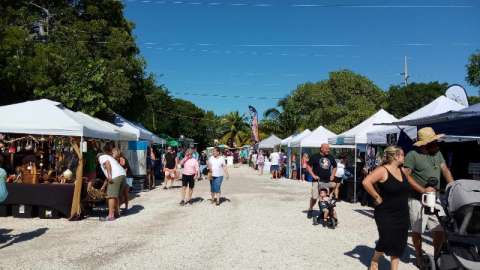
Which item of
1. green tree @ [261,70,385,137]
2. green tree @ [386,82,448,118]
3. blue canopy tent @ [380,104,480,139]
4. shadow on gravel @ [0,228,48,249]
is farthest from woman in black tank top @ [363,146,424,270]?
green tree @ [386,82,448,118]

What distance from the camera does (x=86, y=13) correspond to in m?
23.9

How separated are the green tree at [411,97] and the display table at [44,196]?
135 ft

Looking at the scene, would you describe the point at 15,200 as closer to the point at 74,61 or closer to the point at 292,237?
the point at 292,237

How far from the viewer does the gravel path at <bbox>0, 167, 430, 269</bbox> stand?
683 centimetres

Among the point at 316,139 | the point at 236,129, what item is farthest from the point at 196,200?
the point at 236,129

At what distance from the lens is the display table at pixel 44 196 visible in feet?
35.4

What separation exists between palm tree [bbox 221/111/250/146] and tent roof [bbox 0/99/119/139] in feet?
192

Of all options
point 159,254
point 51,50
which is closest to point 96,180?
point 159,254

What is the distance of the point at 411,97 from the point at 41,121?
4213 cm

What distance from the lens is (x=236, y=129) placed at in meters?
71.0

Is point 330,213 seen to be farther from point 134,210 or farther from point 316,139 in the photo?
point 316,139

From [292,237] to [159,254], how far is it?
2.71 meters

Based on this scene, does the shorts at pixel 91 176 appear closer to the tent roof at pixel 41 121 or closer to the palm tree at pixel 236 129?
the tent roof at pixel 41 121

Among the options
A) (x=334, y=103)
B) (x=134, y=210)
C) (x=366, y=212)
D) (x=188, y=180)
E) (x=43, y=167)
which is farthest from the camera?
(x=334, y=103)
